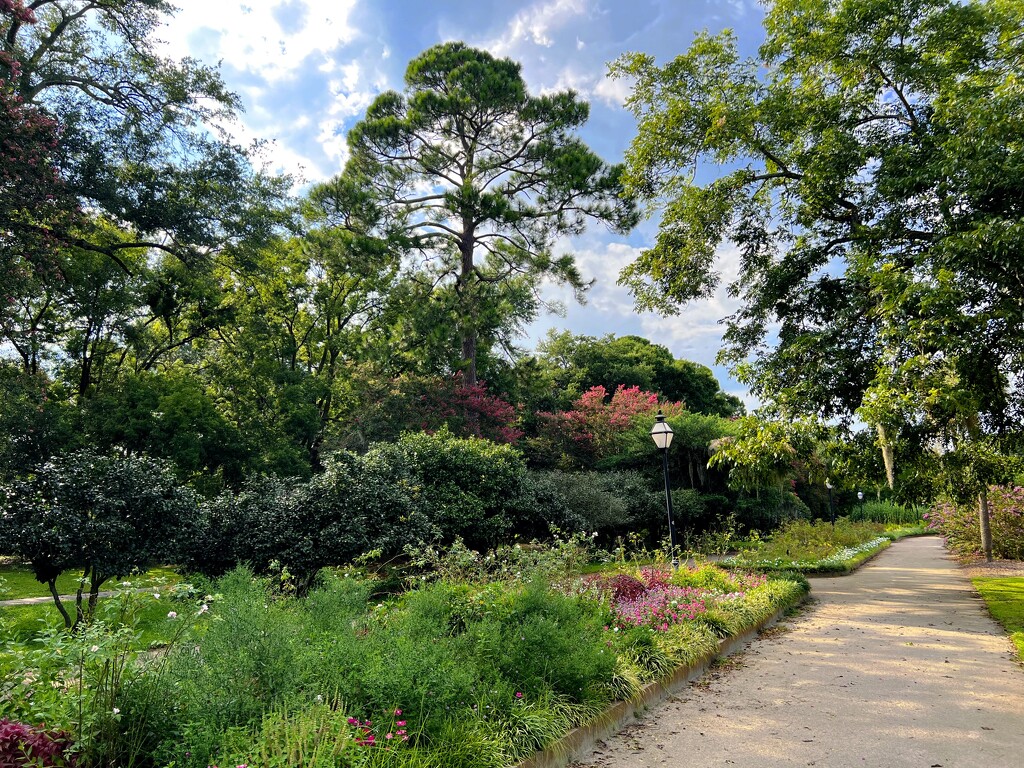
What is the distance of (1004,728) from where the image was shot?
3896mm

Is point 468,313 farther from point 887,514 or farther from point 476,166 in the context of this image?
point 887,514

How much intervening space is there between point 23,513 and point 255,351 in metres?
11.4

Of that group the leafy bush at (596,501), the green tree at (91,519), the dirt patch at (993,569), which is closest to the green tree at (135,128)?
the green tree at (91,519)

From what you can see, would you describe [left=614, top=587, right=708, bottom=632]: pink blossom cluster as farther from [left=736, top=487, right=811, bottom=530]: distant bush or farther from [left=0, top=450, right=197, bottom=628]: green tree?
[left=736, top=487, right=811, bottom=530]: distant bush

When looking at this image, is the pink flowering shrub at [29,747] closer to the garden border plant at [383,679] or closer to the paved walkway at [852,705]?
the garden border plant at [383,679]

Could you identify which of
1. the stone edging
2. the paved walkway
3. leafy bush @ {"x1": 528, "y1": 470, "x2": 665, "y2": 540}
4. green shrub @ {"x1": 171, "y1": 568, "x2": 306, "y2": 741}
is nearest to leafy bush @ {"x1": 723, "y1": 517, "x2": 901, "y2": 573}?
leafy bush @ {"x1": 528, "y1": 470, "x2": 665, "y2": 540}

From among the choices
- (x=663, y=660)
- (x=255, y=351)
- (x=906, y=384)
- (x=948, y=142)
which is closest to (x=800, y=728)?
(x=663, y=660)

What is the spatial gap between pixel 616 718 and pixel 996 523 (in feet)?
50.1

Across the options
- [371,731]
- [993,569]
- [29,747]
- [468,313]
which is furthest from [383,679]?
[468,313]

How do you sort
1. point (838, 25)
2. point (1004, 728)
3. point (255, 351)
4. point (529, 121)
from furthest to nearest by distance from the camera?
point (529, 121), point (255, 351), point (838, 25), point (1004, 728)

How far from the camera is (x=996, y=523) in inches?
561

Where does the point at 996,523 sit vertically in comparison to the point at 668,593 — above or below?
below

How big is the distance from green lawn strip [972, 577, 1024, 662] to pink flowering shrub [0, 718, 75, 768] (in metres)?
7.54

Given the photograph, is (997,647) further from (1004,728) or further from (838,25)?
(838,25)
